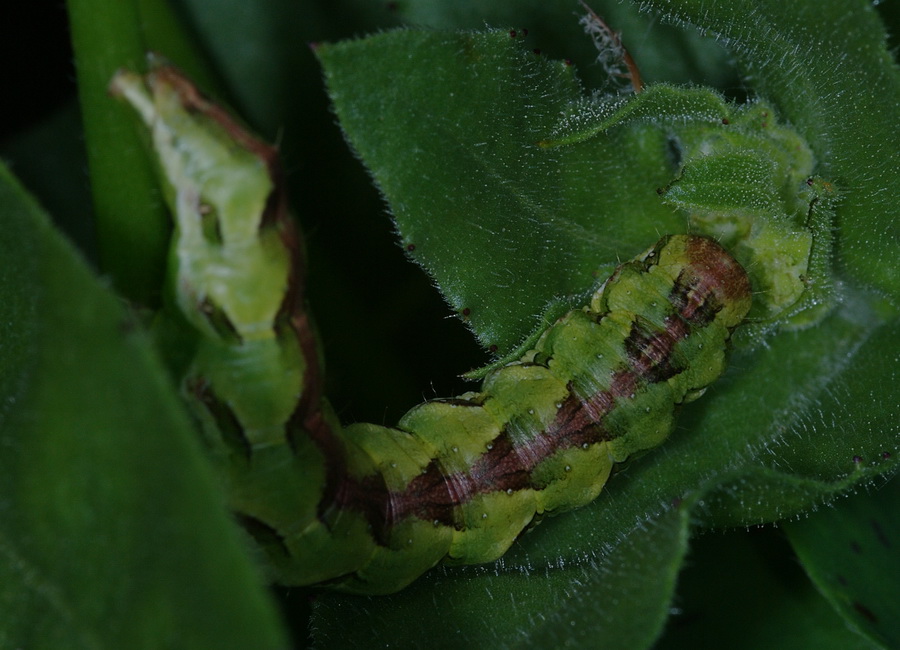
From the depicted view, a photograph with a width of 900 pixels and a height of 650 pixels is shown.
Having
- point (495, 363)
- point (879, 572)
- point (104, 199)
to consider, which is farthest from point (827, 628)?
point (104, 199)

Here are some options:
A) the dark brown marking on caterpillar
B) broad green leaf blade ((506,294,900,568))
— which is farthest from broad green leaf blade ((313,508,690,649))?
the dark brown marking on caterpillar

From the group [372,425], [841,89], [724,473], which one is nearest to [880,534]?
[724,473]

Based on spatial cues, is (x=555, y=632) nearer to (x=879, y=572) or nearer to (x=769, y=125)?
(x=879, y=572)

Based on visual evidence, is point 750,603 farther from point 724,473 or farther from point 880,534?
point 724,473

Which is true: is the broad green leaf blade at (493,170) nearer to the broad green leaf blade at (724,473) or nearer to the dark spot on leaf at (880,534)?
the broad green leaf blade at (724,473)

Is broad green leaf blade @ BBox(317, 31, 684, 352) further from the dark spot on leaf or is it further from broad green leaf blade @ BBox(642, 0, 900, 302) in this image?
the dark spot on leaf

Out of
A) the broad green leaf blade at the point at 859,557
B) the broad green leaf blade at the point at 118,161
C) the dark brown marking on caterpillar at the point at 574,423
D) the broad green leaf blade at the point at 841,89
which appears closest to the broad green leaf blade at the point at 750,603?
Answer: the broad green leaf blade at the point at 859,557
